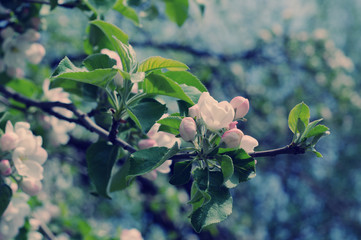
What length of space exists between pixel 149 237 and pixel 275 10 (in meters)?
3.90

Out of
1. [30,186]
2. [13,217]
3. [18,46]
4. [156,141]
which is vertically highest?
[156,141]

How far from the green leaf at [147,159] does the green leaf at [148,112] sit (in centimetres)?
7

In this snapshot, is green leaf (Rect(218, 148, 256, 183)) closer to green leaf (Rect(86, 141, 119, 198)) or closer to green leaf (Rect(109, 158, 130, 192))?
green leaf (Rect(86, 141, 119, 198))

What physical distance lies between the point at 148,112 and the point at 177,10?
36.5 inches

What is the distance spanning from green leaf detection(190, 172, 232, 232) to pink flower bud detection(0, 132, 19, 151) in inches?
26.0

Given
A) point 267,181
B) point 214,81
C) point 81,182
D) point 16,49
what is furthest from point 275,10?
point 16,49

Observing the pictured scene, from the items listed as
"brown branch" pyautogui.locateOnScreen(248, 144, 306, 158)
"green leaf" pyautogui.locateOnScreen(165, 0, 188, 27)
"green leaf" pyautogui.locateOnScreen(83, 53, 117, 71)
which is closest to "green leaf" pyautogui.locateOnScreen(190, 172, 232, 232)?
"brown branch" pyautogui.locateOnScreen(248, 144, 306, 158)

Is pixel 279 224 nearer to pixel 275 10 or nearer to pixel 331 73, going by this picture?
pixel 331 73

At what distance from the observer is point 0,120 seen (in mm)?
1291

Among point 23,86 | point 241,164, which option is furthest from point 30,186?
point 23,86

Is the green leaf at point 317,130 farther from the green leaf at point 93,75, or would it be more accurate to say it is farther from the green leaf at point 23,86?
the green leaf at point 23,86

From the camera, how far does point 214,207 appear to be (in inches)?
32.4

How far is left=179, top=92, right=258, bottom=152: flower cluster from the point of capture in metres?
0.87

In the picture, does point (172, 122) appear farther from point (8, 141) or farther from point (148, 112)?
point (8, 141)
